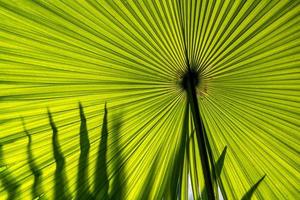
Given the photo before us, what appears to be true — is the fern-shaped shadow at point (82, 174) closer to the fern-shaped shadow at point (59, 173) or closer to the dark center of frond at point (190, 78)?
the fern-shaped shadow at point (59, 173)

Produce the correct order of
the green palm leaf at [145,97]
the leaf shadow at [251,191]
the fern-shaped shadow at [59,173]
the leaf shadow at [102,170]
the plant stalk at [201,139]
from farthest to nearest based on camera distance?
the leaf shadow at [251,191] → the leaf shadow at [102,170] → the fern-shaped shadow at [59,173] → the green palm leaf at [145,97] → the plant stalk at [201,139]

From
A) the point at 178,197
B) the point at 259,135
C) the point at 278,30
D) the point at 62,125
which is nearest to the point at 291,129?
the point at 259,135

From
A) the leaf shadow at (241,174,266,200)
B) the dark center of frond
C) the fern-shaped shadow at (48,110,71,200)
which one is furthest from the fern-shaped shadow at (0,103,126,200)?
the leaf shadow at (241,174,266,200)

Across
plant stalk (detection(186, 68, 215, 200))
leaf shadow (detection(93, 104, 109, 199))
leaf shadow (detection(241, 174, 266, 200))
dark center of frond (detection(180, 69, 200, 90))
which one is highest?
dark center of frond (detection(180, 69, 200, 90))

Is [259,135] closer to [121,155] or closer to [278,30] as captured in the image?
[278,30]

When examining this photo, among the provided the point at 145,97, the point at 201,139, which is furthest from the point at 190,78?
the point at 201,139

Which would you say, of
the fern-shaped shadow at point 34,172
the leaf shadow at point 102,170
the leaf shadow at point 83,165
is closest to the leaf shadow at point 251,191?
the leaf shadow at point 102,170

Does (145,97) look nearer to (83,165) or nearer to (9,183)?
(83,165)

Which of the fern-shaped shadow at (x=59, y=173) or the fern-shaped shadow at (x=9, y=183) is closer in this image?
the fern-shaped shadow at (x=9, y=183)

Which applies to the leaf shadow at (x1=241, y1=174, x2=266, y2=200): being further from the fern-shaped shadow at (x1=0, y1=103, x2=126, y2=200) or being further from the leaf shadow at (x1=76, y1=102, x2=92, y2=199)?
the leaf shadow at (x1=76, y1=102, x2=92, y2=199)
